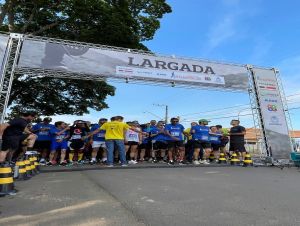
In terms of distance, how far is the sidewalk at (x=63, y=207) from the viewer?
3509 millimetres

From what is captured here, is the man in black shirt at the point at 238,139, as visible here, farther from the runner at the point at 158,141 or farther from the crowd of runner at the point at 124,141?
the runner at the point at 158,141

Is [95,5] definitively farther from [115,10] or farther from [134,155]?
[134,155]

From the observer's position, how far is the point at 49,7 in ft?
57.7

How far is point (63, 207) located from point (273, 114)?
35.6 feet

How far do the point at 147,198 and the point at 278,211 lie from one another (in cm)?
185

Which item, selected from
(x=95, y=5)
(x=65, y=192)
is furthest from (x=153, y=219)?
(x=95, y=5)

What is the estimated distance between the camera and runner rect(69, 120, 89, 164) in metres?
11.0

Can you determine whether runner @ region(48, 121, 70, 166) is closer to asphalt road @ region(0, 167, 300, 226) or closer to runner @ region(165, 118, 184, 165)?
runner @ region(165, 118, 184, 165)

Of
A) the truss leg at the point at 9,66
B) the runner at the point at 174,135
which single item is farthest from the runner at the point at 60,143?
the runner at the point at 174,135

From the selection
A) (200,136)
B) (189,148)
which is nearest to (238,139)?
(200,136)

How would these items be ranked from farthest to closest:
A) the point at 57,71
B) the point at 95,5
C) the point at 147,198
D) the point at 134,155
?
1. the point at 95,5
2. the point at 134,155
3. the point at 57,71
4. the point at 147,198

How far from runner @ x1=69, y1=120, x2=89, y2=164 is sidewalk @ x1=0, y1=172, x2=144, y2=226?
16.8 feet

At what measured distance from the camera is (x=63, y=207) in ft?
13.6

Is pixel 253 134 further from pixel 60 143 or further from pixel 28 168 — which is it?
pixel 28 168
